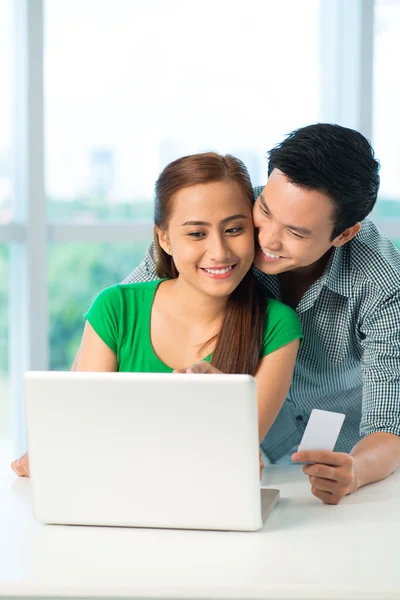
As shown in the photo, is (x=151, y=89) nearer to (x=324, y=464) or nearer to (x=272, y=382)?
(x=272, y=382)

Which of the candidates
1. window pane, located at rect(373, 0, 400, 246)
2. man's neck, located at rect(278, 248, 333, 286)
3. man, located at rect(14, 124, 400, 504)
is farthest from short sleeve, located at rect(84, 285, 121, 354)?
window pane, located at rect(373, 0, 400, 246)

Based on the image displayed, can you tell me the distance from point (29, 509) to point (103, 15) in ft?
8.84

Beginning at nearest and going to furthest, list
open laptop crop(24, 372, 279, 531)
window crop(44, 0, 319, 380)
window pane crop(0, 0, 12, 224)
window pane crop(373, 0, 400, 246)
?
open laptop crop(24, 372, 279, 531)
window pane crop(0, 0, 12, 224)
window crop(44, 0, 319, 380)
window pane crop(373, 0, 400, 246)

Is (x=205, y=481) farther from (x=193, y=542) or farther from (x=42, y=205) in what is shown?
(x=42, y=205)

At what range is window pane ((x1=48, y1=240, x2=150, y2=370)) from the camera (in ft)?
11.9

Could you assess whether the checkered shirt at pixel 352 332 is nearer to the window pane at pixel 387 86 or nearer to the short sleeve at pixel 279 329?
the short sleeve at pixel 279 329

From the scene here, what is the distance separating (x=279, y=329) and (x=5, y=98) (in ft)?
7.15

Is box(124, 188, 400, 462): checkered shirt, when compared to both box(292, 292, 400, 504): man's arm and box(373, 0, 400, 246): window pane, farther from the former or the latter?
box(373, 0, 400, 246): window pane

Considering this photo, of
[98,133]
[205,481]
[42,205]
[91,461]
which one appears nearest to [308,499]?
[205,481]

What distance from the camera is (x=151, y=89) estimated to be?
3660 millimetres

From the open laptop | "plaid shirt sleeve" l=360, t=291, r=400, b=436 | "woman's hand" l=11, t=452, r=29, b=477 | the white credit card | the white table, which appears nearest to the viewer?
the white table

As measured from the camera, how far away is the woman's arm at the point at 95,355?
5.95 feet

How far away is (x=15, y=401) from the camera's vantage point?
11.9 ft

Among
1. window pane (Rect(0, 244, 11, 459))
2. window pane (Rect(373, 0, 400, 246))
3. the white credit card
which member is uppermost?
window pane (Rect(373, 0, 400, 246))
